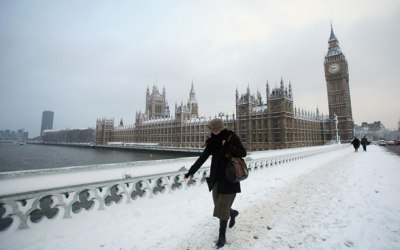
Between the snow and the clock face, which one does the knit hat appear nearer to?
the snow

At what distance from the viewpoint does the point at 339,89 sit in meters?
70.9

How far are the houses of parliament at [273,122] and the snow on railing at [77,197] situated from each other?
143 feet

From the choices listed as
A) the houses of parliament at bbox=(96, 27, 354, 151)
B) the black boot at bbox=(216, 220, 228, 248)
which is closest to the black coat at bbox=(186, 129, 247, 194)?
the black boot at bbox=(216, 220, 228, 248)

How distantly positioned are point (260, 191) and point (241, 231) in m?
3.32

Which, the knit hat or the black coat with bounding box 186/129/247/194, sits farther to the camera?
the knit hat

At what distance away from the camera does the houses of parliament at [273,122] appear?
48.6 meters

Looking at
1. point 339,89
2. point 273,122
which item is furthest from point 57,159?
point 339,89

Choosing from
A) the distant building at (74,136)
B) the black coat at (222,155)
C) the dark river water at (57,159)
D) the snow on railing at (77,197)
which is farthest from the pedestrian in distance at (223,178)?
the distant building at (74,136)

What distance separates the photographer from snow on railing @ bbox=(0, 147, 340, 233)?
3.71m

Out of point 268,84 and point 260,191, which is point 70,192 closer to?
point 260,191

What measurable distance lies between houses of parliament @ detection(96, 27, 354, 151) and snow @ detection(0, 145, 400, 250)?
43037mm

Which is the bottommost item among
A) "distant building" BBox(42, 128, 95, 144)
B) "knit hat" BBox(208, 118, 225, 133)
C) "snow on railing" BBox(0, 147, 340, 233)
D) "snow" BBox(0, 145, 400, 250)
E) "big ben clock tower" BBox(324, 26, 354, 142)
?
"snow" BBox(0, 145, 400, 250)

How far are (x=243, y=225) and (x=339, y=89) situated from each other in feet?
272

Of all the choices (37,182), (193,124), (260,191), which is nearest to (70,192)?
(37,182)
